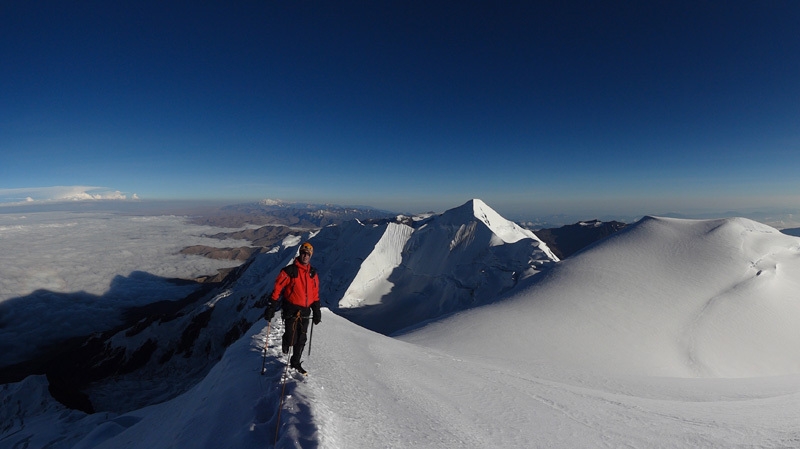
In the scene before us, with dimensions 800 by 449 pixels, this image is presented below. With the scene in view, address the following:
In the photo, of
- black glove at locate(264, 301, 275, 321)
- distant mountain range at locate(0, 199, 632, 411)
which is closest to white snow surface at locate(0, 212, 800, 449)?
black glove at locate(264, 301, 275, 321)

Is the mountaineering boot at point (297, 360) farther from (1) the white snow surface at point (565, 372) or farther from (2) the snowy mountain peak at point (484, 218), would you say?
(2) the snowy mountain peak at point (484, 218)

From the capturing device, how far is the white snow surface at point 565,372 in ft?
18.6

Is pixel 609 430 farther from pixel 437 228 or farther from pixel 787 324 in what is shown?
pixel 437 228

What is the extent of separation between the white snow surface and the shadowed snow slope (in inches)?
4.5

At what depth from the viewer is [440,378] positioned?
901 centimetres

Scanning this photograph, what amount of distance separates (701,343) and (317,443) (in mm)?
22701

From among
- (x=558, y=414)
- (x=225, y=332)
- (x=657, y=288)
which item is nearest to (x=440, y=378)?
(x=558, y=414)

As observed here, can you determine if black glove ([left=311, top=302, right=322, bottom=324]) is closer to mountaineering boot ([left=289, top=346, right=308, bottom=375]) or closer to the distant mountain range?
mountaineering boot ([left=289, top=346, right=308, bottom=375])

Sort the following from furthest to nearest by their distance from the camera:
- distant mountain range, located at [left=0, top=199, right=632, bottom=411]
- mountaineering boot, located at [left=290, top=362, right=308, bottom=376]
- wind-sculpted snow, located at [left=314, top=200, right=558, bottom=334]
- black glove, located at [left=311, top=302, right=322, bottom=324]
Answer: distant mountain range, located at [left=0, top=199, right=632, bottom=411] < wind-sculpted snow, located at [left=314, top=200, right=558, bottom=334] < black glove, located at [left=311, top=302, right=322, bottom=324] < mountaineering boot, located at [left=290, top=362, right=308, bottom=376]

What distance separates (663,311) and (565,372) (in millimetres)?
13019

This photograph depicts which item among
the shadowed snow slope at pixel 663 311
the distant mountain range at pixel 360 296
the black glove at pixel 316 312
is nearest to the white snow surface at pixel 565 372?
the shadowed snow slope at pixel 663 311

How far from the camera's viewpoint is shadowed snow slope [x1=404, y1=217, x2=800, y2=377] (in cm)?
1630

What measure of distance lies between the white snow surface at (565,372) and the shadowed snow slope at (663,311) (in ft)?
0.37

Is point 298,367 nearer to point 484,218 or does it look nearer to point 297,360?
point 297,360
